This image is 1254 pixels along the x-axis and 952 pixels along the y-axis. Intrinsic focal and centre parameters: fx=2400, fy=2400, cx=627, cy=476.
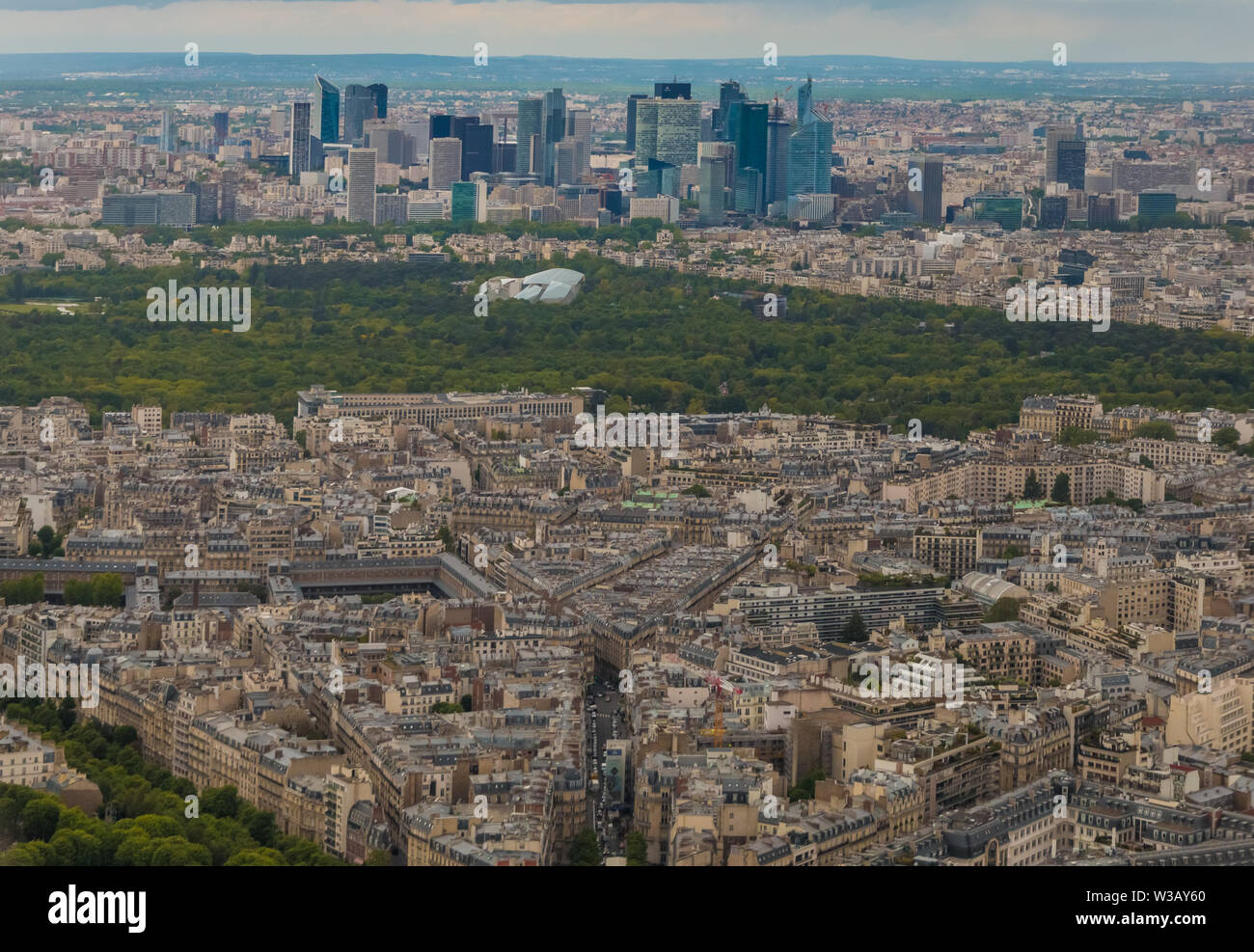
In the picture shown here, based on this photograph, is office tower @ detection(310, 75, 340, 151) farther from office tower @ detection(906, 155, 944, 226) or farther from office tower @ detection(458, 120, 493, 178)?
office tower @ detection(906, 155, 944, 226)

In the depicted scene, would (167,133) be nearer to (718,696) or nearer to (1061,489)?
(1061,489)

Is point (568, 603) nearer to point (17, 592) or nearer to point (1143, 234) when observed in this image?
point (17, 592)

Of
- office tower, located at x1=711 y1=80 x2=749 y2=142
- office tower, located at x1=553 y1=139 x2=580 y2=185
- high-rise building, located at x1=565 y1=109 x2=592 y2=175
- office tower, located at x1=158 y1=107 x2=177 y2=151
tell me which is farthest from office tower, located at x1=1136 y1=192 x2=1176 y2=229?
office tower, located at x1=158 y1=107 x2=177 y2=151

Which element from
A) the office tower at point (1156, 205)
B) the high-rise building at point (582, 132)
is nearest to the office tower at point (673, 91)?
the high-rise building at point (582, 132)

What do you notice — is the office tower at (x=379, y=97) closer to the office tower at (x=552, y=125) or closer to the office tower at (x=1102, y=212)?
the office tower at (x=552, y=125)

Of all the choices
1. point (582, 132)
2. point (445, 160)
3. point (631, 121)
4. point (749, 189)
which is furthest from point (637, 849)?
point (631, 121)
